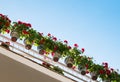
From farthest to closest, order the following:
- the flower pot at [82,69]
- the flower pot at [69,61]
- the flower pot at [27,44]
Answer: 1. the flower pot at [82,69]
2. the flower pot at [69,61]
3. the flower pot at [27,44]

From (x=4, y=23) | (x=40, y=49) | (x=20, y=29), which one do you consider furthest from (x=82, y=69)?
(x=4, y=23)

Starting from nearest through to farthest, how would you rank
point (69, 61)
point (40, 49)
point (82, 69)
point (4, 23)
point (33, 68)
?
point (33, 68) < point (4, 23) < point (40, 49) < point (69, 61) < point (82, 69)

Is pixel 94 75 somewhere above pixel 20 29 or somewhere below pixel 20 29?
below

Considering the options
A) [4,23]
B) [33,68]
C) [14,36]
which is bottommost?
[33,68]

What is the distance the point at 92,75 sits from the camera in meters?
6.33

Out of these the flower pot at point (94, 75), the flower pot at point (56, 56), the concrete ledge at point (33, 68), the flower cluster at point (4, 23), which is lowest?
the concrete ledge at point (33, 68)

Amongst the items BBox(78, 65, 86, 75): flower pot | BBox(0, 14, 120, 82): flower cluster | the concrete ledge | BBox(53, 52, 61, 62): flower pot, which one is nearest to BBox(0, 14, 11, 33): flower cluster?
BBox(0, 14, 120, 82): flower cluster

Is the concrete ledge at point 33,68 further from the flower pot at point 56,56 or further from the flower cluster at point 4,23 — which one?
the flower cluster at point 4,23

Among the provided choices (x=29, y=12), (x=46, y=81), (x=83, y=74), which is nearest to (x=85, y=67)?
(x=83, y=74)

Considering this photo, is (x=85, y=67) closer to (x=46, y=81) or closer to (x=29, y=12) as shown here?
(x=46, y=81)

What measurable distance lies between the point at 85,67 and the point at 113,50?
1.03 metres

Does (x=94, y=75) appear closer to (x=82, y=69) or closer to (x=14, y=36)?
(x=82, y=69)

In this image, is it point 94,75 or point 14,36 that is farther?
point 94,75

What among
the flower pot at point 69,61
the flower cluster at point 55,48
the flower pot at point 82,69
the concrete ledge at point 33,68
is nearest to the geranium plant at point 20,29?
the flower cluster at point 55,48
